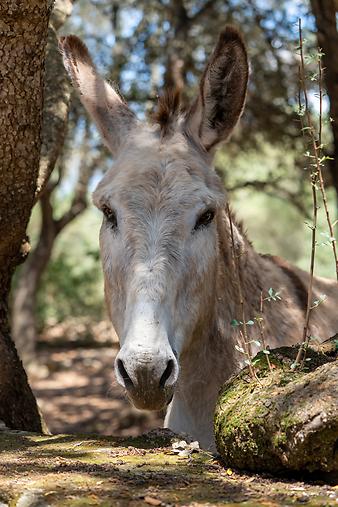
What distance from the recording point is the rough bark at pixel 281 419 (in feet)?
8.63

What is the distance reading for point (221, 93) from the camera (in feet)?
14.0

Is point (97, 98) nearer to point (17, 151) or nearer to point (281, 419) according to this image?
point (17, 151)

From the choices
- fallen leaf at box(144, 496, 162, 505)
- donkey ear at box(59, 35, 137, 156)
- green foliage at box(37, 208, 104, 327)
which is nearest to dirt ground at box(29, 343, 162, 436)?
green foliage at box(37, 208, 104, 327)

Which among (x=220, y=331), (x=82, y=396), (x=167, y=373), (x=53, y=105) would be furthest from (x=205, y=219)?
(x=82, y=396)

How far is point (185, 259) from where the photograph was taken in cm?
369

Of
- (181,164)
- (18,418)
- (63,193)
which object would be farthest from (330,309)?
(63,193)

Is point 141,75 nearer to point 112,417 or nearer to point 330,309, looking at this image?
point 112,417

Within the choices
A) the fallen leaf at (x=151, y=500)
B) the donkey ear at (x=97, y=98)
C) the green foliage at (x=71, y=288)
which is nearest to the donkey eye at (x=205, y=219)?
the donkey ear at (x=97, y=98)

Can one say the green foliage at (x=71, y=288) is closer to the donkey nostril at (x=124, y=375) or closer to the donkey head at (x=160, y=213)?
the donkey head at (x=160, y=213)

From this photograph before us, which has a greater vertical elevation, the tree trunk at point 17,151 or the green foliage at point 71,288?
the green foliage at point 71,288

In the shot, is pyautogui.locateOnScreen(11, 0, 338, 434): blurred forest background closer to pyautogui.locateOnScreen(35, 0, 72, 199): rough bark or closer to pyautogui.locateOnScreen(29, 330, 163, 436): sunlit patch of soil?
pyautogui.locateOnScreen(29, 330, 163, 436): sunlit patch of soil

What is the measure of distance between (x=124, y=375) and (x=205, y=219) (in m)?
1.14

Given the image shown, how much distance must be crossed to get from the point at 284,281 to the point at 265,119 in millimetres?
6683

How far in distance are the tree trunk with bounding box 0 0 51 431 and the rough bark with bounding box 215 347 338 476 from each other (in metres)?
1.91
